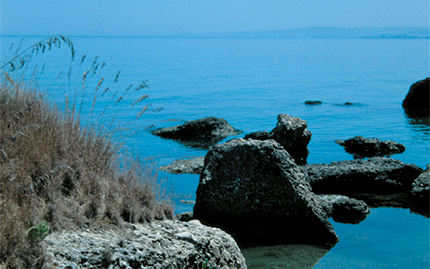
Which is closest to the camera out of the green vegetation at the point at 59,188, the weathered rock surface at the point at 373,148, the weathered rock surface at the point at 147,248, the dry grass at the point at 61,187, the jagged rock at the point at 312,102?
the green vegetation at the point at 59,188

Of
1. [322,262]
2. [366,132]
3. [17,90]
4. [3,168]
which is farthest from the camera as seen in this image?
[366,132]

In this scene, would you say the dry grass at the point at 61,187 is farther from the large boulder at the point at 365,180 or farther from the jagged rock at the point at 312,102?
the jagged rock at the point at 312,102

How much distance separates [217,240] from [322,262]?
2.34 meters

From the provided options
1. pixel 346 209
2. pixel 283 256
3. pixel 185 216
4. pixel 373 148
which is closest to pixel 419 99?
pixel 373 148

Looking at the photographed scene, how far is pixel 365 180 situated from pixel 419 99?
58.6 feet

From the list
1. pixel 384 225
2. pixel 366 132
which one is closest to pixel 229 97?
pixel 366 132

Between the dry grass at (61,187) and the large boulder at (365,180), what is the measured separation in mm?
5291

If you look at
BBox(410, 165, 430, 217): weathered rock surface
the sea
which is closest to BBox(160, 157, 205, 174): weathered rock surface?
the sea

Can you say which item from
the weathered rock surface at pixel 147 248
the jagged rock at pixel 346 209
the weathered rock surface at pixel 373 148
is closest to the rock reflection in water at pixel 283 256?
the weathered rock surface at pixel 147 248

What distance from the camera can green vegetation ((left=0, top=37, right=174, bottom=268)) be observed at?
3.89m

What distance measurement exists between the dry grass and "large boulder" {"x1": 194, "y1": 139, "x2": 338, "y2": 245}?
1.56m

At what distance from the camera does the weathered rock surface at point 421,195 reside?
9449mm

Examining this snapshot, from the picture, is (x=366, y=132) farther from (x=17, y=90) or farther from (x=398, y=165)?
(x=17, y=90)

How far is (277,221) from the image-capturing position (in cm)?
758
